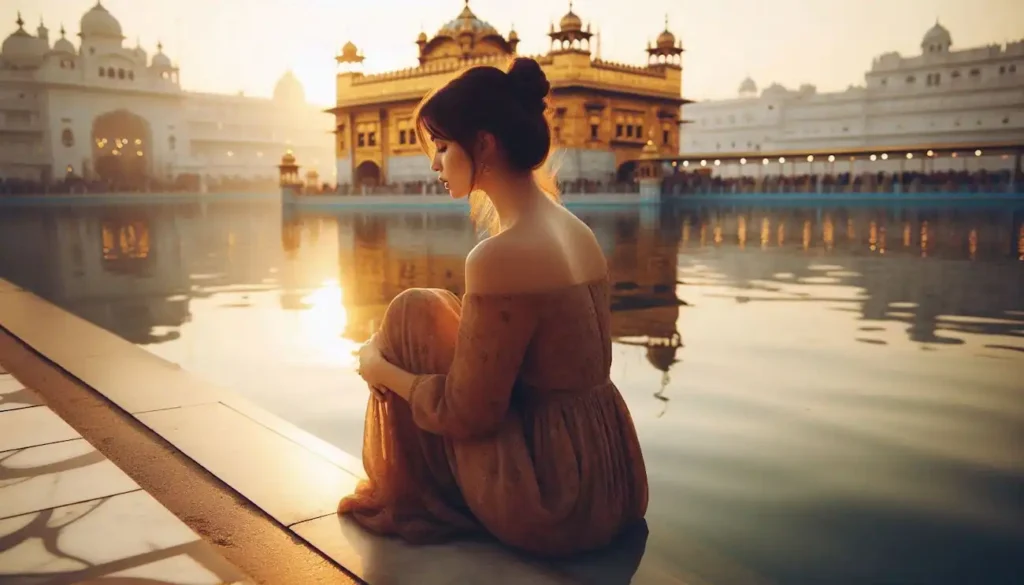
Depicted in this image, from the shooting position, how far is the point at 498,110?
1702mm

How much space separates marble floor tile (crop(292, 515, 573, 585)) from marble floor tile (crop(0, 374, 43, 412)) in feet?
5.30

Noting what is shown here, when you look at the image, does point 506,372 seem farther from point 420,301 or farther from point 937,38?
point 937,38

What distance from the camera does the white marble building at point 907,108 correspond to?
3925 centimetres

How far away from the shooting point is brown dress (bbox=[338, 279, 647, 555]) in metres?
1.69

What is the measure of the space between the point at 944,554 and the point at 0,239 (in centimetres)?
1485

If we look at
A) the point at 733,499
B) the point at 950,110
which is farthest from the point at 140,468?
the point at 950,110

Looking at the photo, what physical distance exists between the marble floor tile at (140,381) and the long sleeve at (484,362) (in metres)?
1.66

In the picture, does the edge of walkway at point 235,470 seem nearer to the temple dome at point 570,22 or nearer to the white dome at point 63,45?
the temple dome at point 570,22

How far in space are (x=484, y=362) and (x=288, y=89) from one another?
2943 inches

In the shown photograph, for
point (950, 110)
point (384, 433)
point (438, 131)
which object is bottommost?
point (384, 433)

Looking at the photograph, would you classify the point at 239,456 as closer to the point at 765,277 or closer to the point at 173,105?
the point at 765,277

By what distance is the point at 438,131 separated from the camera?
1757mm

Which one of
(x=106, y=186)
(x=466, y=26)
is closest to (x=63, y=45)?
(x=106, y=186)

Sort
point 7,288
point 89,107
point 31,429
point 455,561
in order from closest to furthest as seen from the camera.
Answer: point 455,561 → point 31,429 → point 7,288 → point 89,107
